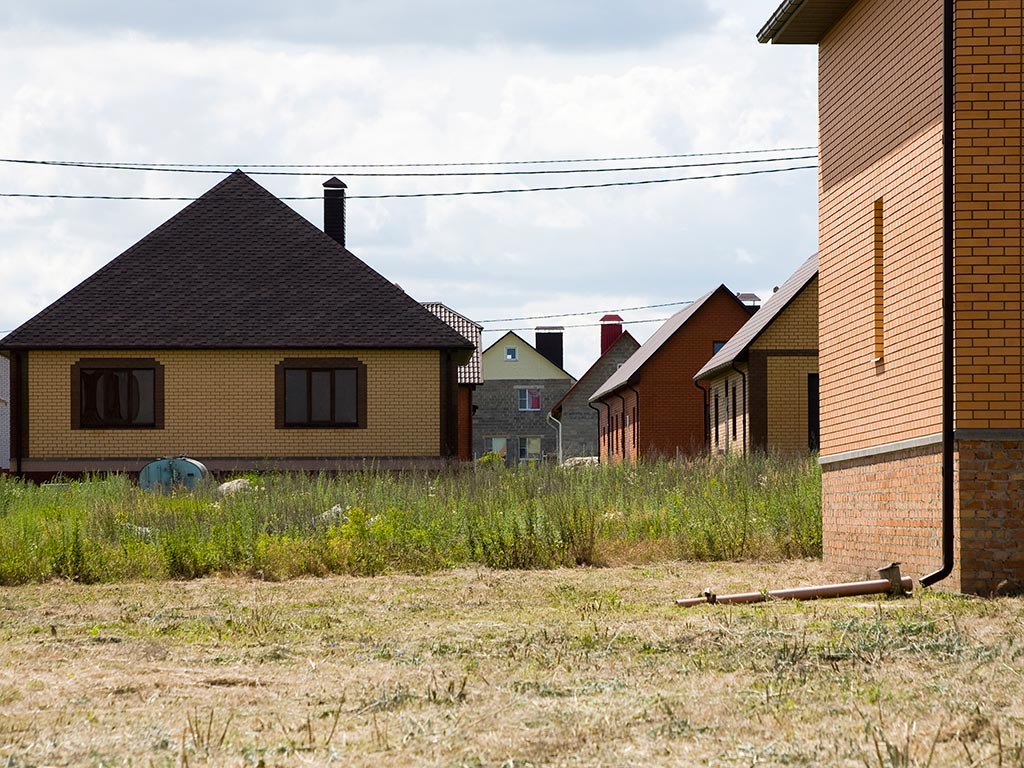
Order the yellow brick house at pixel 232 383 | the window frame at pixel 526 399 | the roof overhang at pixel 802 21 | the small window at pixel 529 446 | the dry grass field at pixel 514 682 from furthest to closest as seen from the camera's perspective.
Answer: the window frame at pixel 526 399 < the small window at pixel 529 446 < the yellow brick house at pixel 232 383 < the roof overhang at pixel 802 21 < the dry grass field at pixel 514 682

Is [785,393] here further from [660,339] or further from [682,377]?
[660,339]

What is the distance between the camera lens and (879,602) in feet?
35.6

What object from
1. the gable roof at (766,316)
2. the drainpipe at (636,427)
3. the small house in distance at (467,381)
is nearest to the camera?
the gable roof at (766,316)

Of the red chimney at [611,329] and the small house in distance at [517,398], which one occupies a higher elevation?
the red chimney at [611,329]

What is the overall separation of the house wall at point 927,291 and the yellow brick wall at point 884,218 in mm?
24

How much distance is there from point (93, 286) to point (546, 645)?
78.8ft

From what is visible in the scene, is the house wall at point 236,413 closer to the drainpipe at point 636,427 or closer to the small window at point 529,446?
the drainpipe at point 636,427

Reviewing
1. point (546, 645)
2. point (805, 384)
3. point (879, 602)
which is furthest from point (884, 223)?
point (805, 384)

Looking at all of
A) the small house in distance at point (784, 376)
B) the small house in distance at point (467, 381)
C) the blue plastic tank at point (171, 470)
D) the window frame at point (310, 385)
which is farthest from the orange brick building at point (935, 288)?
the small house in distance at point (467, 381)

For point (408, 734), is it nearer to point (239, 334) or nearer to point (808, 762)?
point (808, 762)

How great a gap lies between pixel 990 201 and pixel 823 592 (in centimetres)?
338

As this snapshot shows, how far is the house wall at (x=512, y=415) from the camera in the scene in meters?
71.9

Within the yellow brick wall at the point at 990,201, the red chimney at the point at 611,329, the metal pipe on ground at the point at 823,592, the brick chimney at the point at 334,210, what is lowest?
the metal pipe on ground at the point at 823,592

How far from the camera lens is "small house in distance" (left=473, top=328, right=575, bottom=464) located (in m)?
72.0
